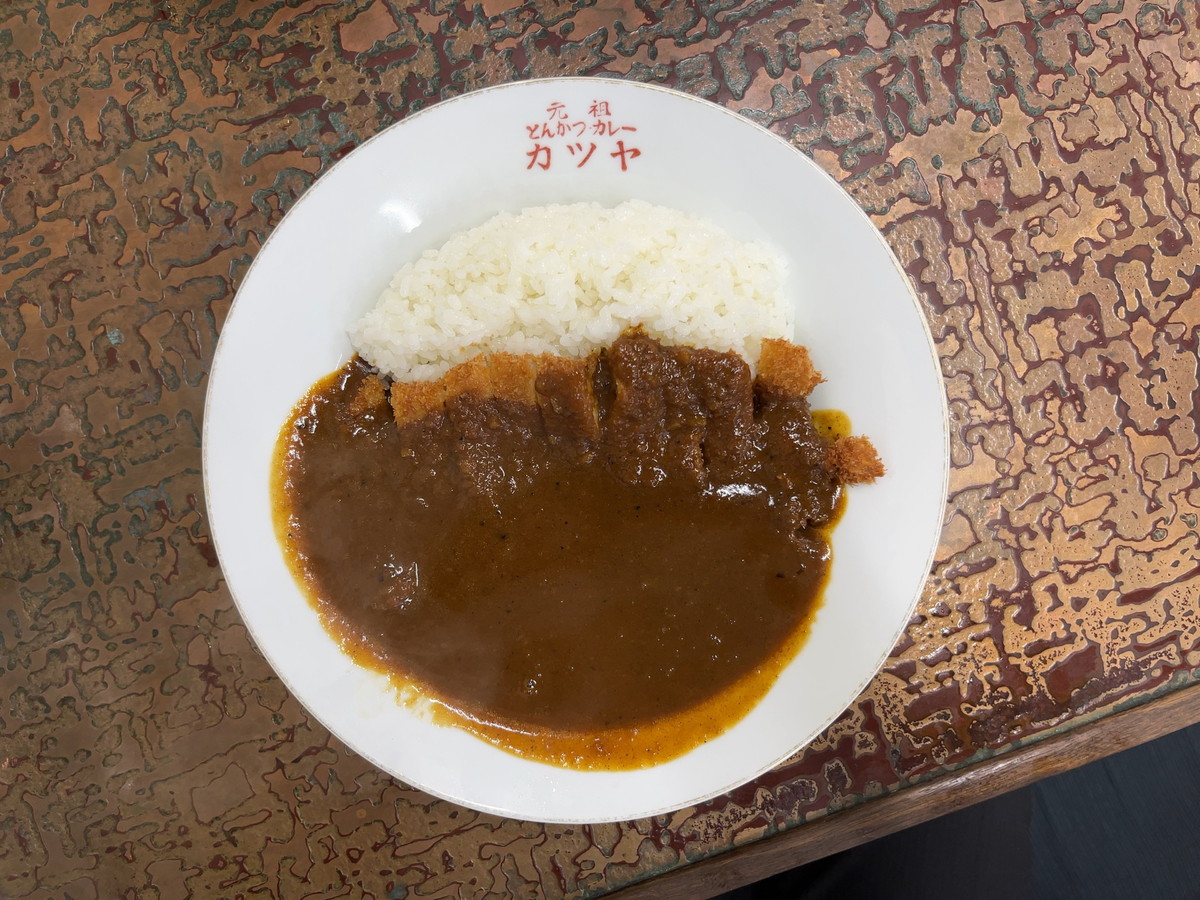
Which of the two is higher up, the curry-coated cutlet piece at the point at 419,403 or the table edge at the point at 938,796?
the curry-coated cutlet piece at the point at 419,403

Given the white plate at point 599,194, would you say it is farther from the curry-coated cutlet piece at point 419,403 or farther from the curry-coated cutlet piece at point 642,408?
the curry-coated cutlet piece at point 419,403

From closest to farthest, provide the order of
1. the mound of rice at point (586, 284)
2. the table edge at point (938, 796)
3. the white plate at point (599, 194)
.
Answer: the white plate at point (599, 194) → the mound of rice at point (586, 284) → the table edge at point (938, 796)

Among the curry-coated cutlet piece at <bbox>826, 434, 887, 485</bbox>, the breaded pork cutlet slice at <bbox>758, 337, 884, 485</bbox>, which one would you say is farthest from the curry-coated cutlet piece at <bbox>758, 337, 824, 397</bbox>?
the curry-coated cutlet piece at <bbox>826, 434, 887, 485</bbox>

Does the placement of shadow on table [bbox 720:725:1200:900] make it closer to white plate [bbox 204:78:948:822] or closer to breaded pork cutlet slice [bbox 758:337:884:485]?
white plate [bbox 204:78:948:822]

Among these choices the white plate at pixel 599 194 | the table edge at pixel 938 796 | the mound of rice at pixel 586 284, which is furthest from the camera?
the table edge at pixel 938 796

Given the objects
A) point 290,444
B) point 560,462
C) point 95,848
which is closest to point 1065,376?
point 560,462

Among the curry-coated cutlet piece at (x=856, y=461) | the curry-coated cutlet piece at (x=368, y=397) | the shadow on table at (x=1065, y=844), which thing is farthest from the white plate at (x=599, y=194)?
the shadow on table at (x=1065, y=844)

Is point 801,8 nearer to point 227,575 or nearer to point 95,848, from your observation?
point 227,575
